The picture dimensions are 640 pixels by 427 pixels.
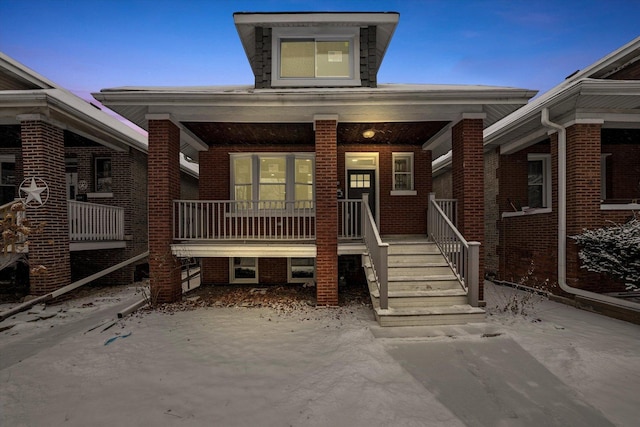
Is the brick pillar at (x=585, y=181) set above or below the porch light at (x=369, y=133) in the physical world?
below

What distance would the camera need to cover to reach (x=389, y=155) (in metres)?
8.88

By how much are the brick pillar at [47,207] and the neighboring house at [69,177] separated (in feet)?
0.06

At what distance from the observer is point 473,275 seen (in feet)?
17.8

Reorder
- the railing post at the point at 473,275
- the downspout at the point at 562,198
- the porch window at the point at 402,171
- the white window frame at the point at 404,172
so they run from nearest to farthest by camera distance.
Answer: the railing post at the point at 473,275 < the downspout at the point at 562,198 < the white window frame at the point at 404,172 < the porch window at the point at 402,171

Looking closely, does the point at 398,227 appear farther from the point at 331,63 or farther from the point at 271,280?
the point at 331,63

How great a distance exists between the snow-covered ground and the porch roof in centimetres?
446

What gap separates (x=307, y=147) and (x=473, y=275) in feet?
18.7

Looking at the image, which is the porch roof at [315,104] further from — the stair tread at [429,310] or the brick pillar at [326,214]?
the stair tread at [429,310]

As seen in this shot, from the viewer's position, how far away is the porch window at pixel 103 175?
9.68 meters

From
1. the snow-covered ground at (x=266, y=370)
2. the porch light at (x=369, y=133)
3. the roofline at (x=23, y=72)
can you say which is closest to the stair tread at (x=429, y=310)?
the snow-covered ground at (x=266, y=370)

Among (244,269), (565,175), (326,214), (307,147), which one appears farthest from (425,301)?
(244,269)

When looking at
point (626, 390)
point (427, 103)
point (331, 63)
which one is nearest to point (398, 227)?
point (427, 103)

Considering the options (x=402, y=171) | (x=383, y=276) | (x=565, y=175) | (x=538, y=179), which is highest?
(x=402, y=171)

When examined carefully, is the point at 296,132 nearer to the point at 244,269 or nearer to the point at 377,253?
the point at 377,253
